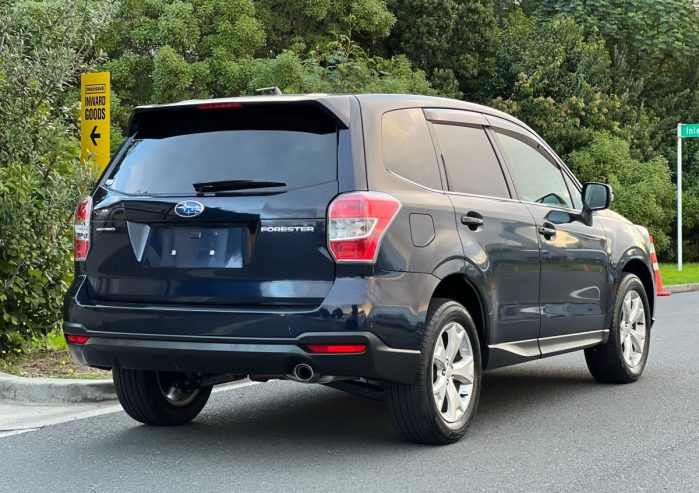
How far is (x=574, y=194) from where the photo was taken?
7805 millimetres

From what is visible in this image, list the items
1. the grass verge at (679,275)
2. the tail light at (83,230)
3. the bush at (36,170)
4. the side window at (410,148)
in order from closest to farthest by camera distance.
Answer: the side window at (410,148)
the tail light at (83,230)
the bush at (36,170)
the grass verge at (679,275)

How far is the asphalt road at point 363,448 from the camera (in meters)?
5.31

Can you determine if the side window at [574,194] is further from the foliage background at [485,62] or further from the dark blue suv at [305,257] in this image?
the foliage background at [485,62]

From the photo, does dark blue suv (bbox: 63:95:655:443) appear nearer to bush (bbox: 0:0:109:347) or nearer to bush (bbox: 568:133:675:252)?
bush (bbox: 0:0:109:347)

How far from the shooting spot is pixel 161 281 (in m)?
5.71

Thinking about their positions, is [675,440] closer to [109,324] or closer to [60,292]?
[109,324]

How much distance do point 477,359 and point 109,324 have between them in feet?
6.48

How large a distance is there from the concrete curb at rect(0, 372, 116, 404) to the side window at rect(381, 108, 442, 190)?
280 cm

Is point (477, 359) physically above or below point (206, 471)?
above

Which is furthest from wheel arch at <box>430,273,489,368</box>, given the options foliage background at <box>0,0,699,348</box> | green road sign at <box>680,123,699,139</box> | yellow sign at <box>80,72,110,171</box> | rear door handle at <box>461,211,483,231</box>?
green road sign at <box>680,123,699,139</box>

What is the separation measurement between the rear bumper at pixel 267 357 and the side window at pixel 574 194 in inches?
101

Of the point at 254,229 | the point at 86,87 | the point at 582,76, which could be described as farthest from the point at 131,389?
the point at 582,76

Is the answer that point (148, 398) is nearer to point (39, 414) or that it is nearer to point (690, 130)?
point (39, 414)

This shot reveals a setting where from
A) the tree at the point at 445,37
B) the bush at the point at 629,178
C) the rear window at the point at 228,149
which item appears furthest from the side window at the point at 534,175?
the tree at the point at 445,37
